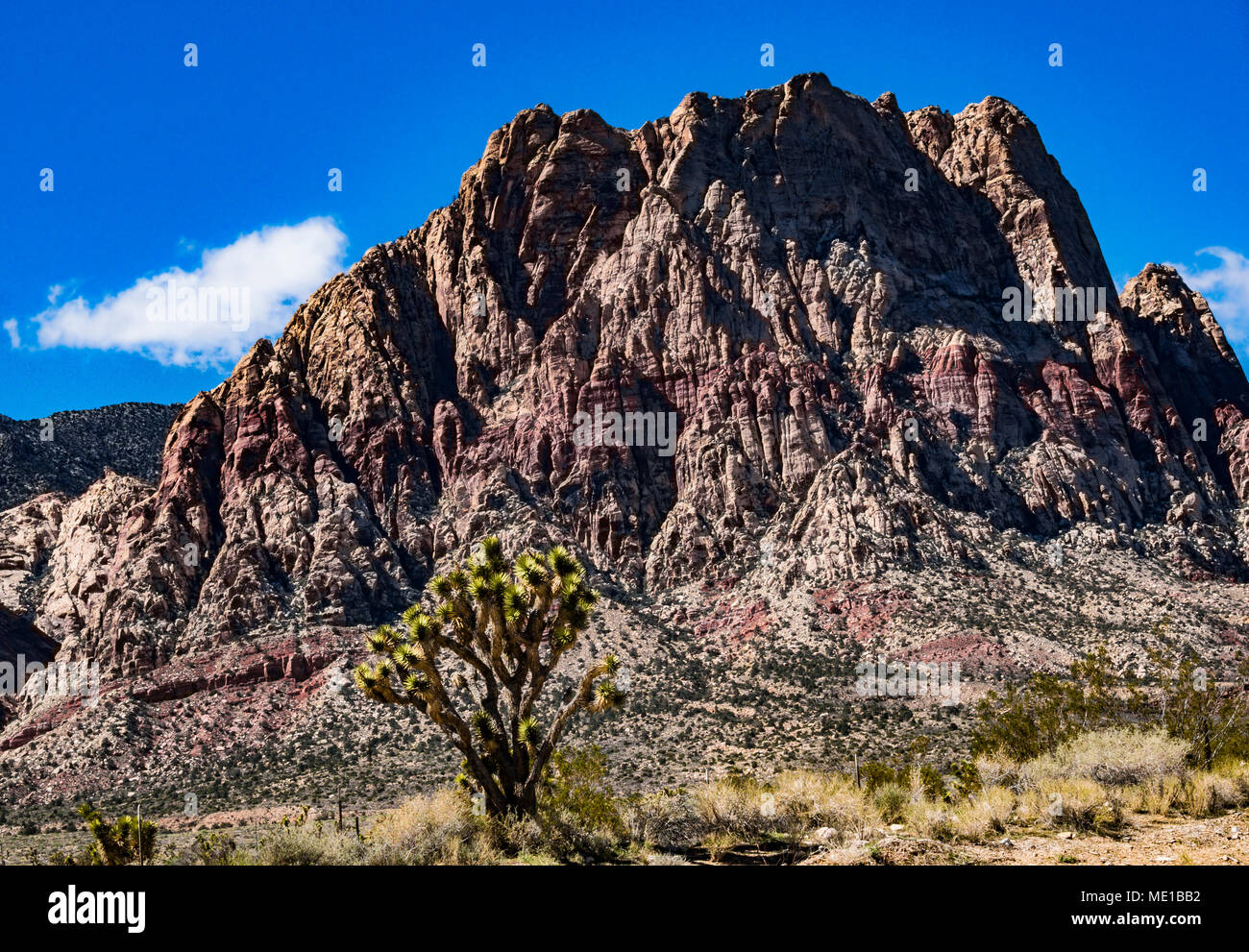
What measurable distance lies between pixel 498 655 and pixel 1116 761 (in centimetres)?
1447

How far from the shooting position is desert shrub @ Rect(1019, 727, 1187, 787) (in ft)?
74.0

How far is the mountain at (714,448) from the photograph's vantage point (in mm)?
68000

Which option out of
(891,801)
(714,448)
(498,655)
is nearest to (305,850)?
(498,655)

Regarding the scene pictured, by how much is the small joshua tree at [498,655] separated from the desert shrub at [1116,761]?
37.2 ft

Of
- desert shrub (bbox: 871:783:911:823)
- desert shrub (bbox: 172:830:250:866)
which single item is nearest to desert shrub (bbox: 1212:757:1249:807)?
desert shrub (bbox: 871:783:911:823)

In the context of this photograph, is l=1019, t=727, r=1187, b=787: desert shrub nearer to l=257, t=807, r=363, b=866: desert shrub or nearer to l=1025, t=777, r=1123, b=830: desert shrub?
l=1025, t=777, r=1123, b=830: desert shrub

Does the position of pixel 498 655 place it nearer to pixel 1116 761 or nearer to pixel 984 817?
pixel 984 817

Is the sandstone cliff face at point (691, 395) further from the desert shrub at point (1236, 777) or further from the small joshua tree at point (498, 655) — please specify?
the small joshua tree at point (498, 655)

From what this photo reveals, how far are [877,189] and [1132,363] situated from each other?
1246 inches

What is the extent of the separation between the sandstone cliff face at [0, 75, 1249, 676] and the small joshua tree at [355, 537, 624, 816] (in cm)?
5528

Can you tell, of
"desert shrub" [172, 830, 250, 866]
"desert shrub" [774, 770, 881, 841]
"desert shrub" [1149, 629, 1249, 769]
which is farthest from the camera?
"desert shrub" [1149, 629, 1249, 769]
